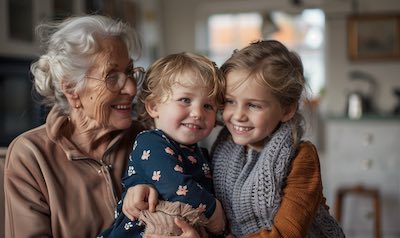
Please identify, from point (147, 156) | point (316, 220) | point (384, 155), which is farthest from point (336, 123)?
point (147, 156)

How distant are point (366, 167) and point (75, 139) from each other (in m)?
3.30

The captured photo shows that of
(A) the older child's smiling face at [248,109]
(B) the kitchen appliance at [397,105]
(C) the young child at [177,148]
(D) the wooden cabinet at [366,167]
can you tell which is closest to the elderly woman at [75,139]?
(C) the young child at [177,148]

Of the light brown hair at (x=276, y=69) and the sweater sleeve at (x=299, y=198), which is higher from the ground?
the light brown hair at (x=276, y=69)

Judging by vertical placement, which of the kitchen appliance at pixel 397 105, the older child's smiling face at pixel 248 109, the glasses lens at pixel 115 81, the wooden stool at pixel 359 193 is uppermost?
the glasses lens at pixel 115 81

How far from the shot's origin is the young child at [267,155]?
1380mm

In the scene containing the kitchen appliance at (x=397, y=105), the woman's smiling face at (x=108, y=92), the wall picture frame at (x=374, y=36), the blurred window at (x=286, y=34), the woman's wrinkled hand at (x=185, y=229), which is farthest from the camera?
the blurred window at (x=286, y=34)

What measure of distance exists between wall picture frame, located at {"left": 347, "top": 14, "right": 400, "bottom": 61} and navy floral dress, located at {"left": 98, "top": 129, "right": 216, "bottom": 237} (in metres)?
3.79

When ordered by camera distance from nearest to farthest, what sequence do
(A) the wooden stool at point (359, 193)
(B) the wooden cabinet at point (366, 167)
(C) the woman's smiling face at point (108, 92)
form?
(C) the woman's smiling face at point (108, 92), (A) the wooden stool at point (359, 193), (B) the wooden cabinet at point (366, 167)

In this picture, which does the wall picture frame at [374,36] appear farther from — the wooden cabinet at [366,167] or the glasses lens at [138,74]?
the glasses lens at [138,74]

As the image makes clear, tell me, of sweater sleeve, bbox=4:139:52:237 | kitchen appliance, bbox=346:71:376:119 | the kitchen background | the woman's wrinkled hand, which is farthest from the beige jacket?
kitchen appliance, bbox=346:71:376:119

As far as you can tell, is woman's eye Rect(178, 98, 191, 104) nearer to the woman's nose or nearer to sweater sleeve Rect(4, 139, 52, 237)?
the woman's nose

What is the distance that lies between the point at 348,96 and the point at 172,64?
3674mm

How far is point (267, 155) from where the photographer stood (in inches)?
56.1

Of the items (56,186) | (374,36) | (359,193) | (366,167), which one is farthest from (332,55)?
(56,186)
